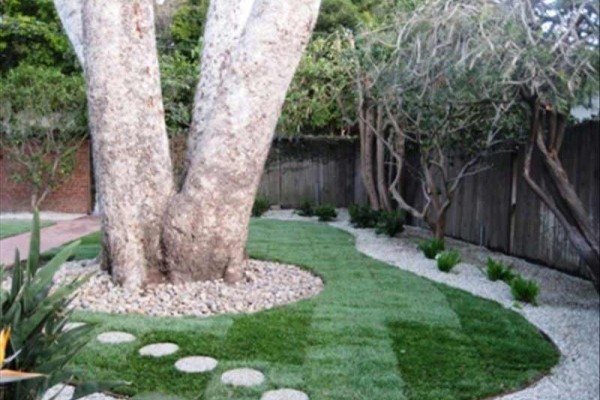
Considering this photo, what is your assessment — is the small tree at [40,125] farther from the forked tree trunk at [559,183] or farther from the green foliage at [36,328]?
the green foliage at [36,328]

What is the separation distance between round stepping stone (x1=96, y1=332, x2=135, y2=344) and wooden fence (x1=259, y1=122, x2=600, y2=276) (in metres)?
3.17

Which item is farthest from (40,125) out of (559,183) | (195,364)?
(559,183)

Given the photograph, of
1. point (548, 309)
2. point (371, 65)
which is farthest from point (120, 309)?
point (371, 65)

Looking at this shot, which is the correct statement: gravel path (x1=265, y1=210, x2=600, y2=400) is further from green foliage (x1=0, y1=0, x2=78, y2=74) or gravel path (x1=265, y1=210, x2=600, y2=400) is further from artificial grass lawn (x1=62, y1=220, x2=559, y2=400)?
green foliage (x1=0, y1=0, x2=78, y2=74)

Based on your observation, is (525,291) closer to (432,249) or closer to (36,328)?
(432,249)

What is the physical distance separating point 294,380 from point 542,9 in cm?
265

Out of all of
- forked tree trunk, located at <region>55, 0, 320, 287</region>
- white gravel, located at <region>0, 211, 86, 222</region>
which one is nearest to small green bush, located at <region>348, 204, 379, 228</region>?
forked tree trunk, located at <region>55, 0, 320, 287</region>

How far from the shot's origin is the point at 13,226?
11461 millimetres

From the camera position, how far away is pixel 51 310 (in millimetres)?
1898

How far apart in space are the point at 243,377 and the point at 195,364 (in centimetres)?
37

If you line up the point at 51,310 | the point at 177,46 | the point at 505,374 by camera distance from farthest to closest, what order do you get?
the point at 177,46 → the point at 505,374 → the point at 51,310

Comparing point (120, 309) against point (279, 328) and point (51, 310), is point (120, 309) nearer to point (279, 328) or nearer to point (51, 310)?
point (279, 328)

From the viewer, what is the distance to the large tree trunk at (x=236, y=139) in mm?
5414

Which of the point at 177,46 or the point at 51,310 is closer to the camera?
the point at 51,310
